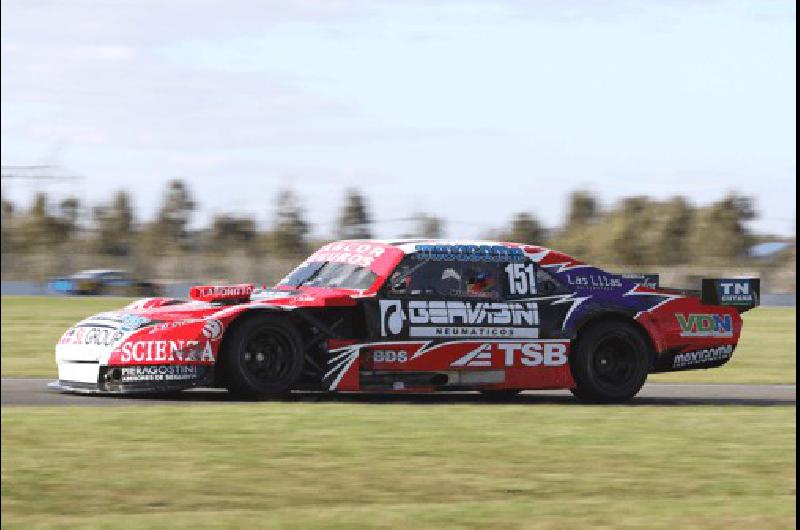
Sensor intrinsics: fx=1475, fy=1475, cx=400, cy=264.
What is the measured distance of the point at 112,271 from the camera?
54750 mm

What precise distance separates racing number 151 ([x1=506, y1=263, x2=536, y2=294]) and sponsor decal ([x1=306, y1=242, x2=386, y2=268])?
115 cm

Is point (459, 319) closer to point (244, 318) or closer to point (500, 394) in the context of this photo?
point (500, 394)

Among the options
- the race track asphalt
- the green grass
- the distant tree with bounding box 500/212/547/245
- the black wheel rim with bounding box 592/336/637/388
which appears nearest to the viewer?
the green grass

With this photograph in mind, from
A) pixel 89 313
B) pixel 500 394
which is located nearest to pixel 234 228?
pixel 89 313

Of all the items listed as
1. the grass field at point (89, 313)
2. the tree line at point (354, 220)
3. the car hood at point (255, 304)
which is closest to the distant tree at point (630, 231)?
the tree line at point (354, 220)

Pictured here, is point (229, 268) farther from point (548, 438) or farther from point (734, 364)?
point (548, 438)

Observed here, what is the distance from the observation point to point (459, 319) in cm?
1264

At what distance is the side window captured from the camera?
41.3 ft

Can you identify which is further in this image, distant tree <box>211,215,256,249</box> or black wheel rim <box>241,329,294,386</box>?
distant tree <box>211,215,256,249</box>

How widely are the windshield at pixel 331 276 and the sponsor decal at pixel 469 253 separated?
1.66 ft

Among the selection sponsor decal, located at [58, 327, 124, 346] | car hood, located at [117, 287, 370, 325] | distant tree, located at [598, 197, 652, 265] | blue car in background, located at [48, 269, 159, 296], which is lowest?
sponsor decal, located at [58, 327, 124, 346]

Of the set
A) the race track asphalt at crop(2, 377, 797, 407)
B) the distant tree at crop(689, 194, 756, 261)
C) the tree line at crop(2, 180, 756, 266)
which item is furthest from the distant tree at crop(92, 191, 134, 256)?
the race track asphalt at crop(2, 377, 797, 407)

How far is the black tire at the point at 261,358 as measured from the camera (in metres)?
11.7

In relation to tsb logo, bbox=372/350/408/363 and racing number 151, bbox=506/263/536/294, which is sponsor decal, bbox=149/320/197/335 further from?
racing number 151, bbox=506/263/536/294
